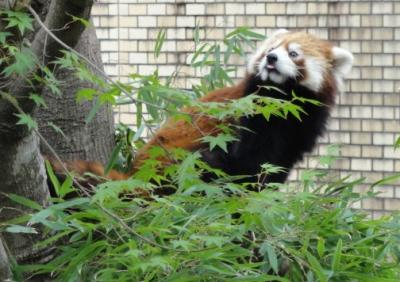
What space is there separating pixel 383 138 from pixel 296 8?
108cm

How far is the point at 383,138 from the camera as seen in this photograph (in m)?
6.23

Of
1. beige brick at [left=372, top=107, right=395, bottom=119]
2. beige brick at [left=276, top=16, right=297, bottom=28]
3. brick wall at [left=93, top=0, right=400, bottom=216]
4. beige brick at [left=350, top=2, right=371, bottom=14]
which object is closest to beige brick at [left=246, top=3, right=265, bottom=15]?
brick wall at [left=93, top=0, right=400, bottom=216]

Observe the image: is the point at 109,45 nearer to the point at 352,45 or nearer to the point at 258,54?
the point at 352,45

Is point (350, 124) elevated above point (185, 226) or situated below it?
below

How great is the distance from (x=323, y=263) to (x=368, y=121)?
3825mm

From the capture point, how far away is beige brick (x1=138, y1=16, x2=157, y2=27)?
6.57 m

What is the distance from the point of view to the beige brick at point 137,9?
6.58 metres

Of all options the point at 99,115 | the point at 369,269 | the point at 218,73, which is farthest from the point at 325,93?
the point at 369,269

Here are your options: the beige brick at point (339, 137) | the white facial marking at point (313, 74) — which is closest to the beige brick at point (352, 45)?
the beige brick at point (339, 137)

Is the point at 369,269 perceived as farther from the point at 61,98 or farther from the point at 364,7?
the point at 364,7

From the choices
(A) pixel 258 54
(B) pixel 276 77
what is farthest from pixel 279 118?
(A) pixel 258 54

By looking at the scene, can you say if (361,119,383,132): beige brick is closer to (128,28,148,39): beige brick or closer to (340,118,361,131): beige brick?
(340,118,361,131): beige brick

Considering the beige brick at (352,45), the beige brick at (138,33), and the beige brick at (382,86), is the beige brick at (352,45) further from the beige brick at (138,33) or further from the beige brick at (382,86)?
the beige brick at (138,33)

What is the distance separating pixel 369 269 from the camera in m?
2.57
